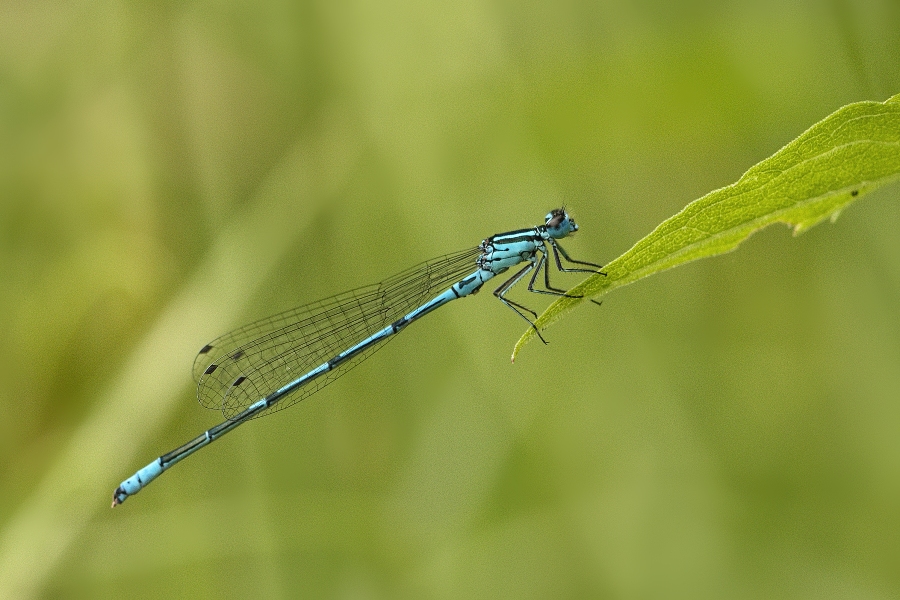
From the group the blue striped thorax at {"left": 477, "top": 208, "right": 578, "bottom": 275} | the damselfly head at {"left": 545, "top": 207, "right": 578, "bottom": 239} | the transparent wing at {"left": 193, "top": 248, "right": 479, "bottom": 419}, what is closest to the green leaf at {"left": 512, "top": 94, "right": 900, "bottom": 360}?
the damselfly head at {"left": 545, "top": 207, "right": 578, "bottom": 239}

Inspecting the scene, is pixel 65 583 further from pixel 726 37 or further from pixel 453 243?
pixel 726 37

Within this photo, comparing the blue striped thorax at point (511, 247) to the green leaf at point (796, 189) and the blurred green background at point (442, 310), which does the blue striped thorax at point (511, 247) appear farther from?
the green leaf at point (796, 189)

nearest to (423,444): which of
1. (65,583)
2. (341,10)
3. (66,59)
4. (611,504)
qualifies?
(611,504)

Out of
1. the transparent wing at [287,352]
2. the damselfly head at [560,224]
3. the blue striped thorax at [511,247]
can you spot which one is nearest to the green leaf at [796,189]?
the damselfly head at [560,224]

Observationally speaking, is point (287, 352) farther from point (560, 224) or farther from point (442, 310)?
point (560, 224)

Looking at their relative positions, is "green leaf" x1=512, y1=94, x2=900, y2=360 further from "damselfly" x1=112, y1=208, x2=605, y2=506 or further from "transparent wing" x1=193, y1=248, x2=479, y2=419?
"transparent wing" x1=193, y1=248, x2=479, y2=419

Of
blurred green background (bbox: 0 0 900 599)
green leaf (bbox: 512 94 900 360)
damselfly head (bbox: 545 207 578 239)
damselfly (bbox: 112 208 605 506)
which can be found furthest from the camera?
damselfly (bbox: 112 208 605 506)

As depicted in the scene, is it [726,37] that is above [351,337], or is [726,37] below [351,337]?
above
